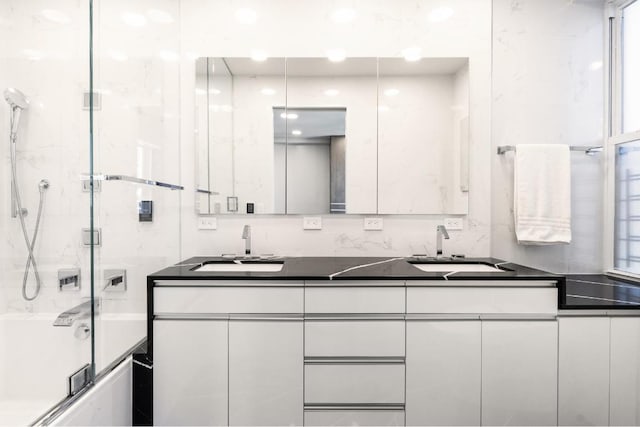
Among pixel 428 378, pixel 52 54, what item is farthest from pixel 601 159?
pixel 52 54

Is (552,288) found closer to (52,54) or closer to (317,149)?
(317,149)

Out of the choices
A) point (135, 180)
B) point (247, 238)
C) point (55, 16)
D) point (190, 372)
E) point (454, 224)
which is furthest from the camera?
point (454, 224)

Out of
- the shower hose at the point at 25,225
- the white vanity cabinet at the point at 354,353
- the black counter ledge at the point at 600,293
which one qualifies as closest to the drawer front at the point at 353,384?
the white vanity cabinet at the point at 354,353

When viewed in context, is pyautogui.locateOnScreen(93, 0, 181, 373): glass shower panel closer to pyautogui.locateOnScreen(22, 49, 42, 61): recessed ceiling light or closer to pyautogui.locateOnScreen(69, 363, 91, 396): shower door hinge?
pyautogui.locateOnScreen(69, 363, 91, 396): shower door hinge

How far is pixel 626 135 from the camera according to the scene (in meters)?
2.11

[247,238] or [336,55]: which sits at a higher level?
[336,55]

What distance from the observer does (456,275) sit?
1640 millimetres

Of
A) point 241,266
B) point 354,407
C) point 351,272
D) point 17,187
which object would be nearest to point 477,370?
point 354,407

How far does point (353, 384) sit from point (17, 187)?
1591mm

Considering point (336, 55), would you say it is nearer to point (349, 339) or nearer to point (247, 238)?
point (247, 238)

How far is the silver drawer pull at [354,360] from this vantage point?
160 centimetres

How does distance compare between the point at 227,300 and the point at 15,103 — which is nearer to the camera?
the point at 15,103

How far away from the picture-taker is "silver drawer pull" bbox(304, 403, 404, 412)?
1602 mm

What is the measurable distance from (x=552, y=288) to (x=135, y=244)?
1998 millimetres
